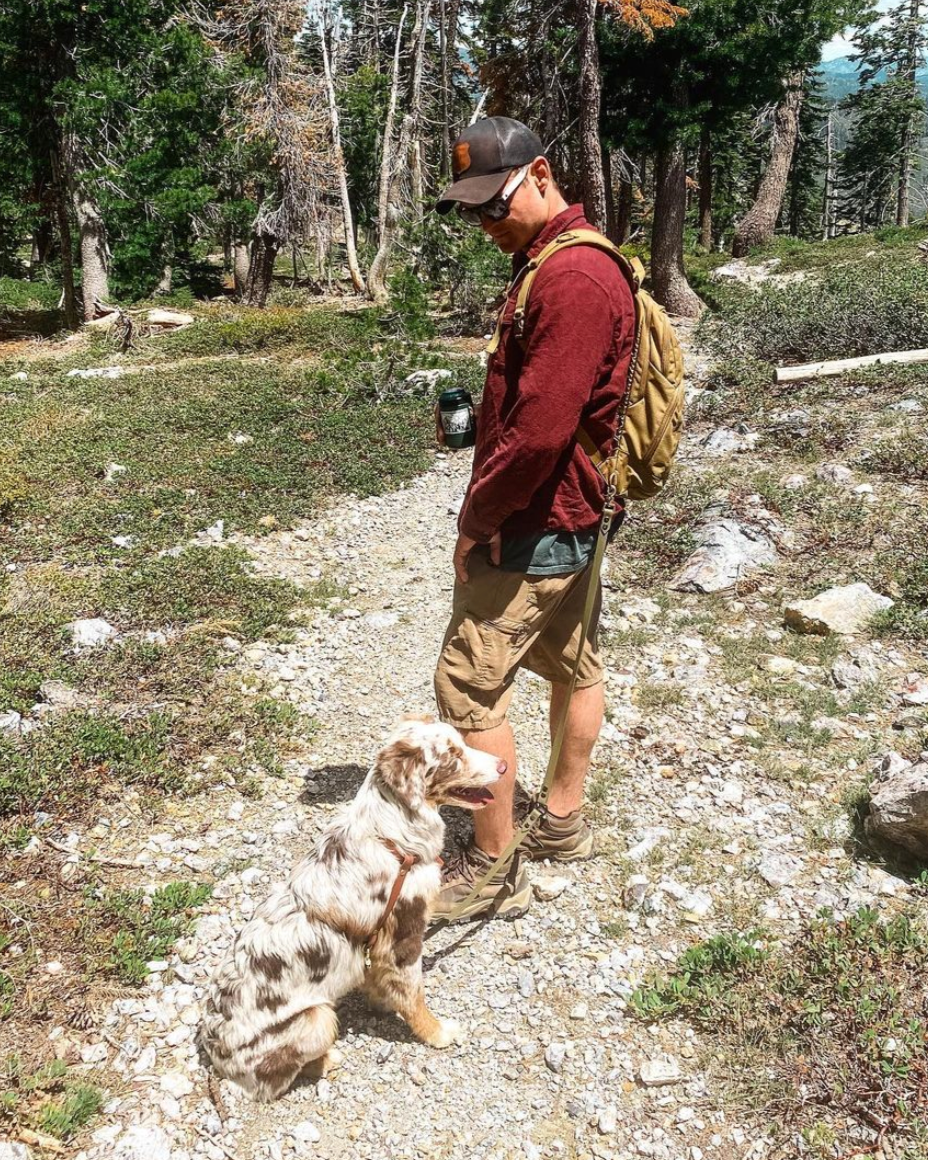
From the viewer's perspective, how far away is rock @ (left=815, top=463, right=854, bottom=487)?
24.4ft

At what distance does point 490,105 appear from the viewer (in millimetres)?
19141

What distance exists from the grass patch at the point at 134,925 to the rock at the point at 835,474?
640 cm

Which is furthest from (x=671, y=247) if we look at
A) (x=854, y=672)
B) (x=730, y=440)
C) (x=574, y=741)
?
(x=574, y=741)

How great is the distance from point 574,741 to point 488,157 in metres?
2.32

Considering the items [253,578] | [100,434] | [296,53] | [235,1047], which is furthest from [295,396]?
[296,53]

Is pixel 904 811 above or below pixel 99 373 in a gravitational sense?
below

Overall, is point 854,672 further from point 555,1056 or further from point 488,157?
point 488,157

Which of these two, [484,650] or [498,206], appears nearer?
[498,206]

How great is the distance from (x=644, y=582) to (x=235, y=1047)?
465 centimetres

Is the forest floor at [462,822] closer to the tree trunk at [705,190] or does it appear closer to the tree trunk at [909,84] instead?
the tree trunk at [705,190]

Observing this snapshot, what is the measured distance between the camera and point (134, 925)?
11.1 feet

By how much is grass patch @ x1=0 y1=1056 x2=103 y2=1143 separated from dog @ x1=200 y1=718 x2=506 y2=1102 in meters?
0.40

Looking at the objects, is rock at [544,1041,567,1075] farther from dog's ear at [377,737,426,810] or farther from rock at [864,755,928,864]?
rock at [864,755,928,864]

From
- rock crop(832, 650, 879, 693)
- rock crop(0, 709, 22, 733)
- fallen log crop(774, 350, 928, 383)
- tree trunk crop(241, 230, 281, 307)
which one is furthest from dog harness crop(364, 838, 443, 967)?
tree trunk crop(241, 230, 281, 307)
